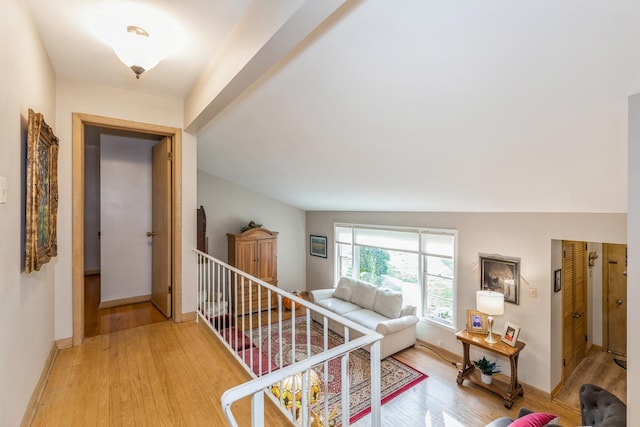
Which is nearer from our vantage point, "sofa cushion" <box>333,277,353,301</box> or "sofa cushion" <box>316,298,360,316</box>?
Answer: "sofa cushion" <box>316,298,360,316</box>

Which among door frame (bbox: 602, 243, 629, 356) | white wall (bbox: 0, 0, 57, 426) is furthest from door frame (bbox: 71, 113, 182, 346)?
door frame (bbox: 602, 243, 629, 356)

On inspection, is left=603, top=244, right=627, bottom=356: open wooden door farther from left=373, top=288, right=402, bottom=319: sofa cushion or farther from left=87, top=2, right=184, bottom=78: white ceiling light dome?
left=87, top=2, right=184, bottom=78: white ceiling light dome

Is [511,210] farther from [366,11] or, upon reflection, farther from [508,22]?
[366,11]

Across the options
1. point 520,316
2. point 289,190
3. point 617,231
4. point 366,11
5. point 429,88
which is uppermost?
point 366,11

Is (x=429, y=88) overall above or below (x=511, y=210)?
above

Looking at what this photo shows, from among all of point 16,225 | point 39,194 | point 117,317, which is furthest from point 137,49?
point 117,317

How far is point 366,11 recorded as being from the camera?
4.99 feet

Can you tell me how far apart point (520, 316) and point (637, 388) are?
2.46 metres

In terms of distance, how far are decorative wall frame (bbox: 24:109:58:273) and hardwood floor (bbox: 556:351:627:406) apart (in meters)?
5.35

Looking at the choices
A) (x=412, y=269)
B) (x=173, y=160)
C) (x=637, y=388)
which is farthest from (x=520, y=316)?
(x=173, y=160)

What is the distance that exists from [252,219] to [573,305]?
19.0 ft

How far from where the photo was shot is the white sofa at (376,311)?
4.27 meters

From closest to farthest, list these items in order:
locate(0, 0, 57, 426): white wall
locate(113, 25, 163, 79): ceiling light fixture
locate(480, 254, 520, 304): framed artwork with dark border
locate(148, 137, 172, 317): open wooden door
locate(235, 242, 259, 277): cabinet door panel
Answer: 1. locate(0, 0, 57, 426): white wall
2. locate(113, 25, 163, 79): ceiling light fixture
3. locate(148, 137, 172, 317): open wooden door
4. locate(480, 254, 520, 304): framed artwork with dark border
5. locate(235, 242, 259, 277): cabinet door panel

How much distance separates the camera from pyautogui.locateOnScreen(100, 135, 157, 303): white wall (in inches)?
148
